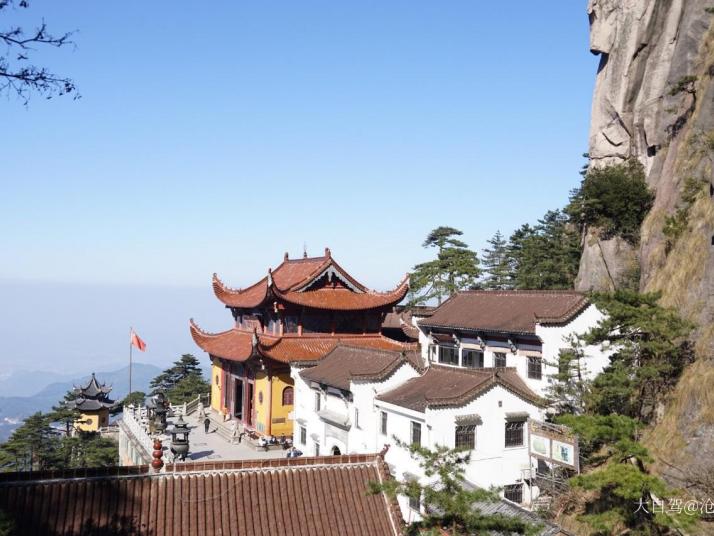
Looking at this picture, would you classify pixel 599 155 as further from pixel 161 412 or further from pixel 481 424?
pixel 161 412

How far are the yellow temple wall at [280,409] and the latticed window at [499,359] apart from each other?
1055 centimetres

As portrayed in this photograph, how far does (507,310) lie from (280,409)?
1190 cm

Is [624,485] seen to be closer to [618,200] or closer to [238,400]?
[618,200]

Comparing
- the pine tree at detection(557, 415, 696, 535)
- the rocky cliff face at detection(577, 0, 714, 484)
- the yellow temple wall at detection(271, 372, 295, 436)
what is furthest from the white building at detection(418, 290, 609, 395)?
the pine tree at detection(557, 415, 696, 535)

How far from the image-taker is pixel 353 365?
29484 millimetres

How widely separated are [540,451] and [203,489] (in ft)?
39.2

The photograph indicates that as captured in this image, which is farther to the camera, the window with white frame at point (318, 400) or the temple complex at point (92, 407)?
the temple complex at point (92, 407)

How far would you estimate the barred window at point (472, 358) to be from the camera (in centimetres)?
2935

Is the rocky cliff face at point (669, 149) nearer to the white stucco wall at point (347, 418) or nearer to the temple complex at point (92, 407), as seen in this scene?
the white stucco wall at point (347, 418)

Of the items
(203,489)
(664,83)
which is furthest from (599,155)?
(203,489)

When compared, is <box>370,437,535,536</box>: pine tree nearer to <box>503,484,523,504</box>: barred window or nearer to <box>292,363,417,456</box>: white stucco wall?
<box>503,484,523,504</box>: barred window

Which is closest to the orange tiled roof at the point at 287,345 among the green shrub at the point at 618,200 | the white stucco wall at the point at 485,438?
the white stucco wall at the point at 485,438

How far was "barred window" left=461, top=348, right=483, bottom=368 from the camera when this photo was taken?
29.4 m

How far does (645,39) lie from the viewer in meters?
36.4
